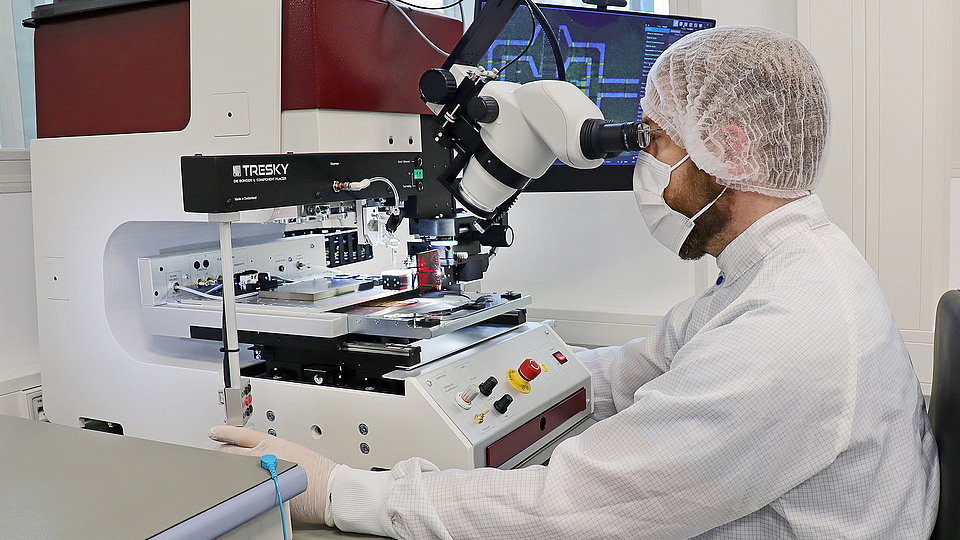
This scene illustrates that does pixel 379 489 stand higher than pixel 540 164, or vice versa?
pixel 540 164

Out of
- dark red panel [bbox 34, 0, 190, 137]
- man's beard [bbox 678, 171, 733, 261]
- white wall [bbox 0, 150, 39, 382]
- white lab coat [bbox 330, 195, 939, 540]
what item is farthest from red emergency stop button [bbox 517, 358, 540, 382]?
white wall [bbox 0, 150, 39, 382]

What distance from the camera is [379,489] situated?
1.12 meters

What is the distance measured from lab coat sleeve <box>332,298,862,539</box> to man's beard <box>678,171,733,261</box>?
0.74 ft

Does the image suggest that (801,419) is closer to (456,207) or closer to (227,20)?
(456,207)

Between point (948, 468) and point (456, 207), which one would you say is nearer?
point (948, 468)

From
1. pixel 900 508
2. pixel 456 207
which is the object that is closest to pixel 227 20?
pixel 456 207

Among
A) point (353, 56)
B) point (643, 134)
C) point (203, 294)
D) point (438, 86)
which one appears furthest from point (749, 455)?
point (203, 294)

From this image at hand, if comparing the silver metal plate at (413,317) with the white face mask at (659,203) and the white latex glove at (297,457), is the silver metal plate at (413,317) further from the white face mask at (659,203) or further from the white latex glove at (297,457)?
the white face mask at (659,203)

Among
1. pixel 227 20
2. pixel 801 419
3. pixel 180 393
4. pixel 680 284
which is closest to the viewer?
pixel 801 419

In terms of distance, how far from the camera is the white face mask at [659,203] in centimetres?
125

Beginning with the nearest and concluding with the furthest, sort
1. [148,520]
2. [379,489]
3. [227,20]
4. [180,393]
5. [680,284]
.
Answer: [148,520], [379,489], [227,20], [180,393], [680,284]

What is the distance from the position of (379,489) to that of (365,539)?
0.08m

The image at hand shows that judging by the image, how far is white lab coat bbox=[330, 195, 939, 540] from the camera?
3.31ft

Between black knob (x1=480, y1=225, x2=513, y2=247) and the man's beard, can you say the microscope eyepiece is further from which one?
black knob (x1=480, y1=225, x2=513, y2=247)
